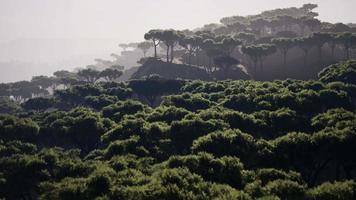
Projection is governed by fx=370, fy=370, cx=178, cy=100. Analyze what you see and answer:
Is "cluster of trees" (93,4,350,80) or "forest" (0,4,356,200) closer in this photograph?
"forest" (0,4,356,200)

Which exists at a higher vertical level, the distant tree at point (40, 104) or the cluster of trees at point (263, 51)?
the cluster of trees at point (263, 51)

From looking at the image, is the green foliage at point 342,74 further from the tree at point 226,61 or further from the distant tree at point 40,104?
the distant tree at point 40,104

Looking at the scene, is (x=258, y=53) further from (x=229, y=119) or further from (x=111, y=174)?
(x=111, y=174)

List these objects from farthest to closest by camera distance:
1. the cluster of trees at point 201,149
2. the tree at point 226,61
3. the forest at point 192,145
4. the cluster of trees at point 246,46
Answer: the cluster of trees at point 246,46
the tree at point 226,61
the forest at point 192,145
the cluster of trees at point 201,149

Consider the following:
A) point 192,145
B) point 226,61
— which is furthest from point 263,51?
point 192,145

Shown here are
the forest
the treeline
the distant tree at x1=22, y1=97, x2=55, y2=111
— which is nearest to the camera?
the forest

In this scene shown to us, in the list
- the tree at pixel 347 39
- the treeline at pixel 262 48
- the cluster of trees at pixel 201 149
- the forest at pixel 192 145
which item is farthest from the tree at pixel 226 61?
the tree at pixel 347 39

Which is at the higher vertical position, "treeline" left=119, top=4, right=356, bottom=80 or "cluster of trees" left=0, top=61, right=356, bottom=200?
"treeline" left=119, top=4, right=356, bottom=80

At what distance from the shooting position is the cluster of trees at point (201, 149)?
30.5 meters

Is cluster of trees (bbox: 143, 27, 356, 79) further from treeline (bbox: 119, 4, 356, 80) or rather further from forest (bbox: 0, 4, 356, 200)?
forest (bbox: 0, 4, 356, 200)

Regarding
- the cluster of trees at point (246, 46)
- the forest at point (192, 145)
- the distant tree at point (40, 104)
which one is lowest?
the distant tree at point (40, 104)

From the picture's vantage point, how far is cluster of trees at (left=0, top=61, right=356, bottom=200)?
30.5 meters

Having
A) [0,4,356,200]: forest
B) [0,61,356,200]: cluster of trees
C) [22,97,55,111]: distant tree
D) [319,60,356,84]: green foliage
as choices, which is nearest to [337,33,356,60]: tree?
[319,60,356,84]: green foliage

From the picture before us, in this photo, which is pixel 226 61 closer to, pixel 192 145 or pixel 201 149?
pixel 192 145
